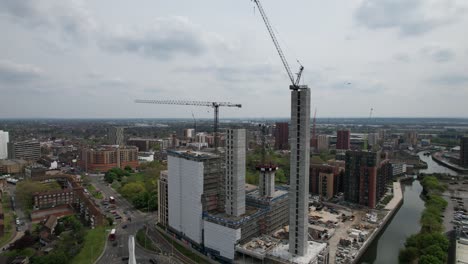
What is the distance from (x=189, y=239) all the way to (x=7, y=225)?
109 ft

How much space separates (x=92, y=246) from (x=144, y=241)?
297 inches

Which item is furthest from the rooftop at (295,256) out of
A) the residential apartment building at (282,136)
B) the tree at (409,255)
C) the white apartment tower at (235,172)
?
the residential apartment building at (282,136)

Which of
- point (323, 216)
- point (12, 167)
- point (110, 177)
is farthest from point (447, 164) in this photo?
point (12, 167)

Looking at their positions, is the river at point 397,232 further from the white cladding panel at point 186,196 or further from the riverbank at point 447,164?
the riverbank at point 447,164

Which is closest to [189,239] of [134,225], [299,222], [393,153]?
[134,225]

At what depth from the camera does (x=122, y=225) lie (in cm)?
5641

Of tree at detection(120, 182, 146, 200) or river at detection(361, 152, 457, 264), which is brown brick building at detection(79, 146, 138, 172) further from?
river at detection(361, 152, 457, 264)

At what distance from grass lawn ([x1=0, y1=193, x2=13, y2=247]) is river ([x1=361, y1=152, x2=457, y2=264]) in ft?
182

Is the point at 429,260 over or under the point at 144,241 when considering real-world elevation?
over

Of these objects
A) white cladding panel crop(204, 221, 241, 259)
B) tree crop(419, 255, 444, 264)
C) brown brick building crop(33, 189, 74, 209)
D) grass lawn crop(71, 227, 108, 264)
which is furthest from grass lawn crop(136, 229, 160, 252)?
tree crop(419, 255, 444, 264)

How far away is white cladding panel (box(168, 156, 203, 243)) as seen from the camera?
151ft

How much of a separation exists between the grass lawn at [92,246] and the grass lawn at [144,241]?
525cm

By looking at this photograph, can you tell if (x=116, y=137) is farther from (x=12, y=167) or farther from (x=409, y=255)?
(x=409, y=255)

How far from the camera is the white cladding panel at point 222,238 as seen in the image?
41.4m
